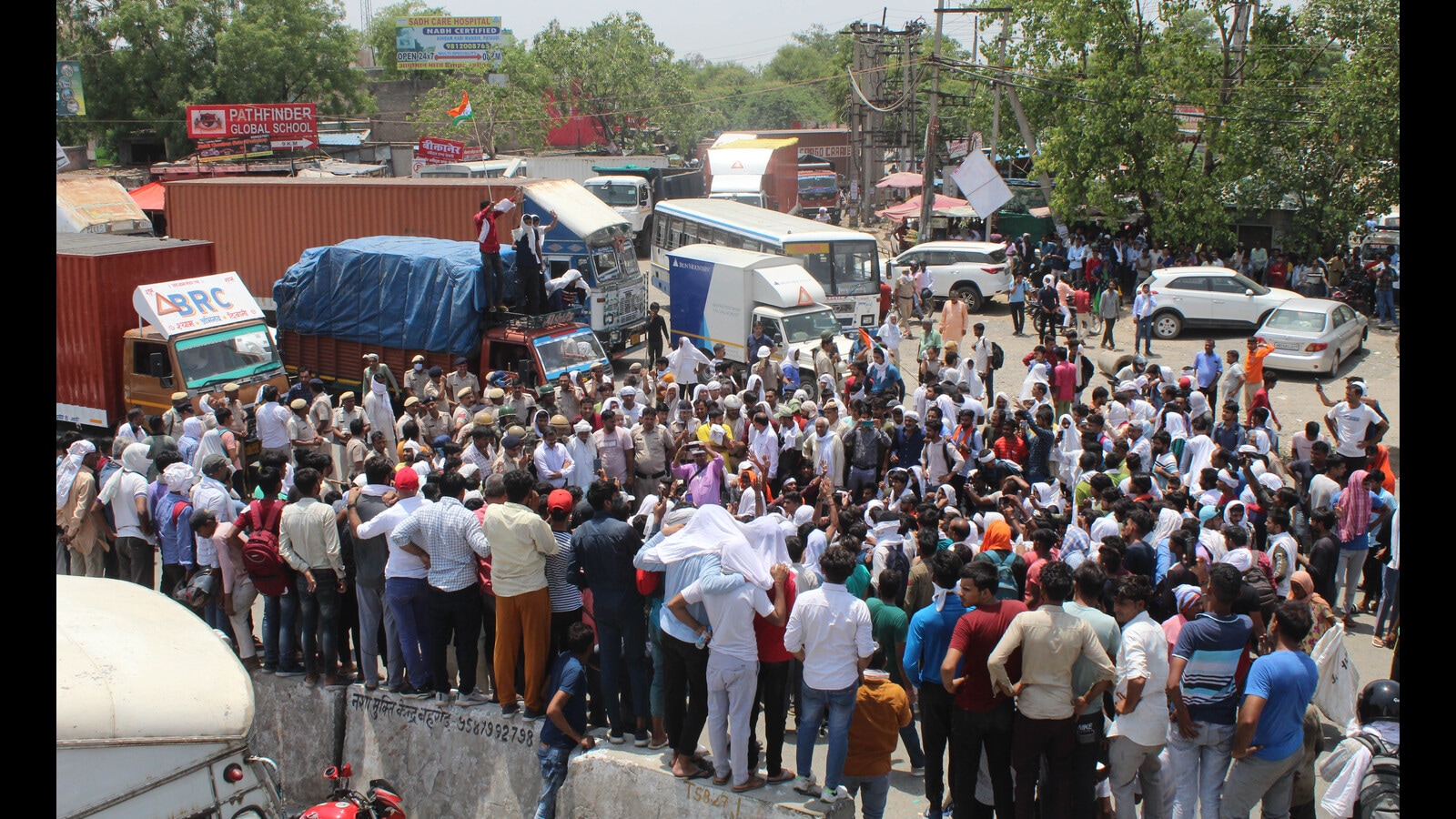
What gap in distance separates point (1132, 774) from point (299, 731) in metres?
5.55

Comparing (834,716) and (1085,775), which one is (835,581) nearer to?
(834,716)

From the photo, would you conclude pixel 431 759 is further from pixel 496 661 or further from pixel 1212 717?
pixel 1212 717

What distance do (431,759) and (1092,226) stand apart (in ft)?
83.5

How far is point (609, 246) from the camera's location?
65.5 feet

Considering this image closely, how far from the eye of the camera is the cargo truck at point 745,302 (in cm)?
1745

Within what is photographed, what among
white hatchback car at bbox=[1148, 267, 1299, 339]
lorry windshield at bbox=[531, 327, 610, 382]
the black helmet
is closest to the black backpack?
the black helmet

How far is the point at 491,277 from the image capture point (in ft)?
52.7

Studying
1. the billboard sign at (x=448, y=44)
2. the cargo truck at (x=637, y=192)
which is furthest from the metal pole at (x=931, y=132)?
the billboard sign at (x=448, y=44)

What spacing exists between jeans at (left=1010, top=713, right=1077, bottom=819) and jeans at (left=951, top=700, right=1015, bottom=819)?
0.07 metres

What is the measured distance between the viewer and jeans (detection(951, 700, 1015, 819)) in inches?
229

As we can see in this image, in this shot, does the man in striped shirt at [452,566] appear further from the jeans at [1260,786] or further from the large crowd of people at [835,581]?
the jeans at [1260,786]

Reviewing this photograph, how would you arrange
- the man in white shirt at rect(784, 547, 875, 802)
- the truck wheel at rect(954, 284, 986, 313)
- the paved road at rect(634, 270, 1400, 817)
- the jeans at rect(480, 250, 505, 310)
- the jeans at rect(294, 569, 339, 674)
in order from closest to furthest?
the man in white shirt at rect(784, 547, 875, 802) < the jeans at rect(294, 569, 339, 674) < the paved road at rect(634, 270, 1400, 817) < the jeans at rect(480, 250, 505, 310) < the truck wheel at rect(954, 284, 986, 313)

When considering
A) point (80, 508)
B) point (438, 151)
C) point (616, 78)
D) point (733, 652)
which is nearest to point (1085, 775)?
point (733, 652)

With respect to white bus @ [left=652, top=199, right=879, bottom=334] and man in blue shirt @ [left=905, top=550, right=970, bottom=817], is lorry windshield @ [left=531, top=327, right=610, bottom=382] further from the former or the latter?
man in blue shirt @ [left=905, top=550, right=970, bottom=817]
